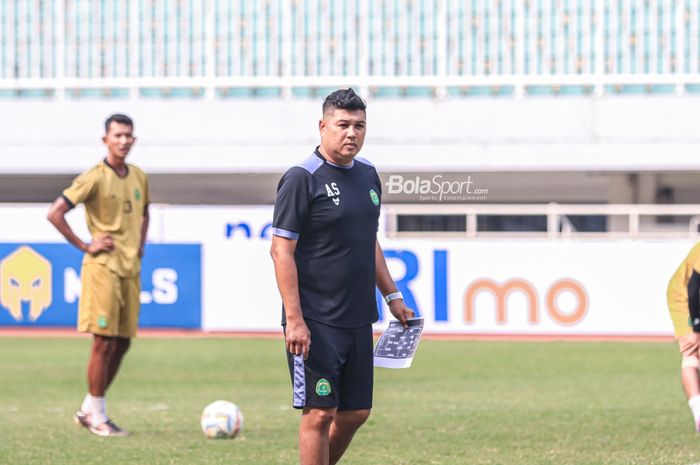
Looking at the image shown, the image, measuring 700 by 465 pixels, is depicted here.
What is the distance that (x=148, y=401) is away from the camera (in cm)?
1177

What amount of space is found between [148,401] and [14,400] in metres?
1.13

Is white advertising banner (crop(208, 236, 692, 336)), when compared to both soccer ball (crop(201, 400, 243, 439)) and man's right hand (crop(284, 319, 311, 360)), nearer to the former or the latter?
soccer ball (crop(201, 400, 243, 439))

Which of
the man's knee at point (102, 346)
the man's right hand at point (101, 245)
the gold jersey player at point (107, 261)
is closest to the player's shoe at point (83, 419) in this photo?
the gold jersey player at point (107, 261)

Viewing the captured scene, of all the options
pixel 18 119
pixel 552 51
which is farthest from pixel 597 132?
pixel 18 119

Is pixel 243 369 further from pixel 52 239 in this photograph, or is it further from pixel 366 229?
pixel 366 229

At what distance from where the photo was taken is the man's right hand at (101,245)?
9273 millimetres

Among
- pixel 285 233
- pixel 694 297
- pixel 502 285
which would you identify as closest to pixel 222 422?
pixel 694 297

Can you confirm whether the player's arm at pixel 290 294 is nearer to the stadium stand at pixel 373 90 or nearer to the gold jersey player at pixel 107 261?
the gold jersey player at pixel 107 261

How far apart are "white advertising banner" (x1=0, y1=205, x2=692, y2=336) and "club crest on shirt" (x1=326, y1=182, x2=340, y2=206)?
12.3 metres

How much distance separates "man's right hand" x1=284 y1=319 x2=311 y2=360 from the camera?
6.01m

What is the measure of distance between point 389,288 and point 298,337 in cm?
85

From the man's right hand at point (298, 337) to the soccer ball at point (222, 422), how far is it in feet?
10.1

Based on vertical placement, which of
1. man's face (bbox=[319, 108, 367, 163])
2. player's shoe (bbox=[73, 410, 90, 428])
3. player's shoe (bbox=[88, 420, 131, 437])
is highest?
man's face (bbox=[319, 108, 367, 163])

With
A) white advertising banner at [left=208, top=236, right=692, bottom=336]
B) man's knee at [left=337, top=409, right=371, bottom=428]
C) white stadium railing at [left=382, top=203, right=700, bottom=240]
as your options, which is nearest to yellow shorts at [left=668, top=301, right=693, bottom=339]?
man's knee at [left=337, top=409, right=371, bottom=428]
